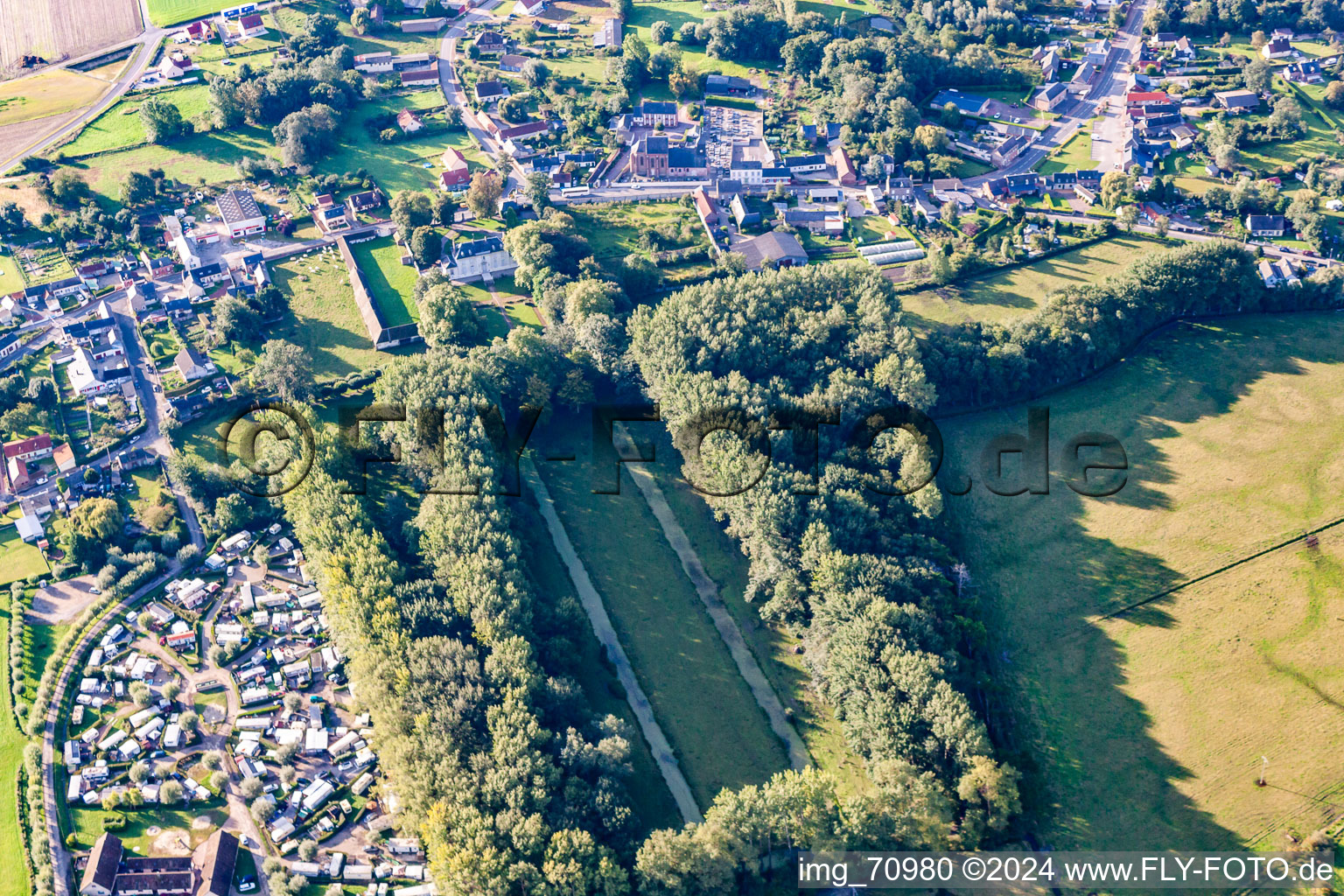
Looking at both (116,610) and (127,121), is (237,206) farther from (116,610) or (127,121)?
(116,610)

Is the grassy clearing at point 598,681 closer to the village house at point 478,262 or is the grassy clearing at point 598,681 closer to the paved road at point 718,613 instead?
the paved road at point 718,613

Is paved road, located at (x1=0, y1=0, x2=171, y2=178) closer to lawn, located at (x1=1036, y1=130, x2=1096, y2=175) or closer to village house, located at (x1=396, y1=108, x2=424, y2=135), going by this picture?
village house, located at (x1=396, y1=108, x2=424, y2=135)

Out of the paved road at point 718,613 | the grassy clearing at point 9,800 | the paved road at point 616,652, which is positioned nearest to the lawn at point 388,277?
the paved road at point 616,652

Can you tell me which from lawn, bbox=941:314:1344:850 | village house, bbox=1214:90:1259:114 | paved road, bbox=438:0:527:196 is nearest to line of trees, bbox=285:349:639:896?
lawn, bbox=941:314:1344:850

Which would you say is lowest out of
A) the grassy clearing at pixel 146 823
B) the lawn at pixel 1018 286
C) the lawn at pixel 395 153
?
the grassy clearing at pixel 146 823

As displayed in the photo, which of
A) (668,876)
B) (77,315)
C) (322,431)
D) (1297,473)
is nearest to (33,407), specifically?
(77,315)

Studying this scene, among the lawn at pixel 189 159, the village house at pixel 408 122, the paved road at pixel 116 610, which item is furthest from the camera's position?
the village house at pixel 408 122
